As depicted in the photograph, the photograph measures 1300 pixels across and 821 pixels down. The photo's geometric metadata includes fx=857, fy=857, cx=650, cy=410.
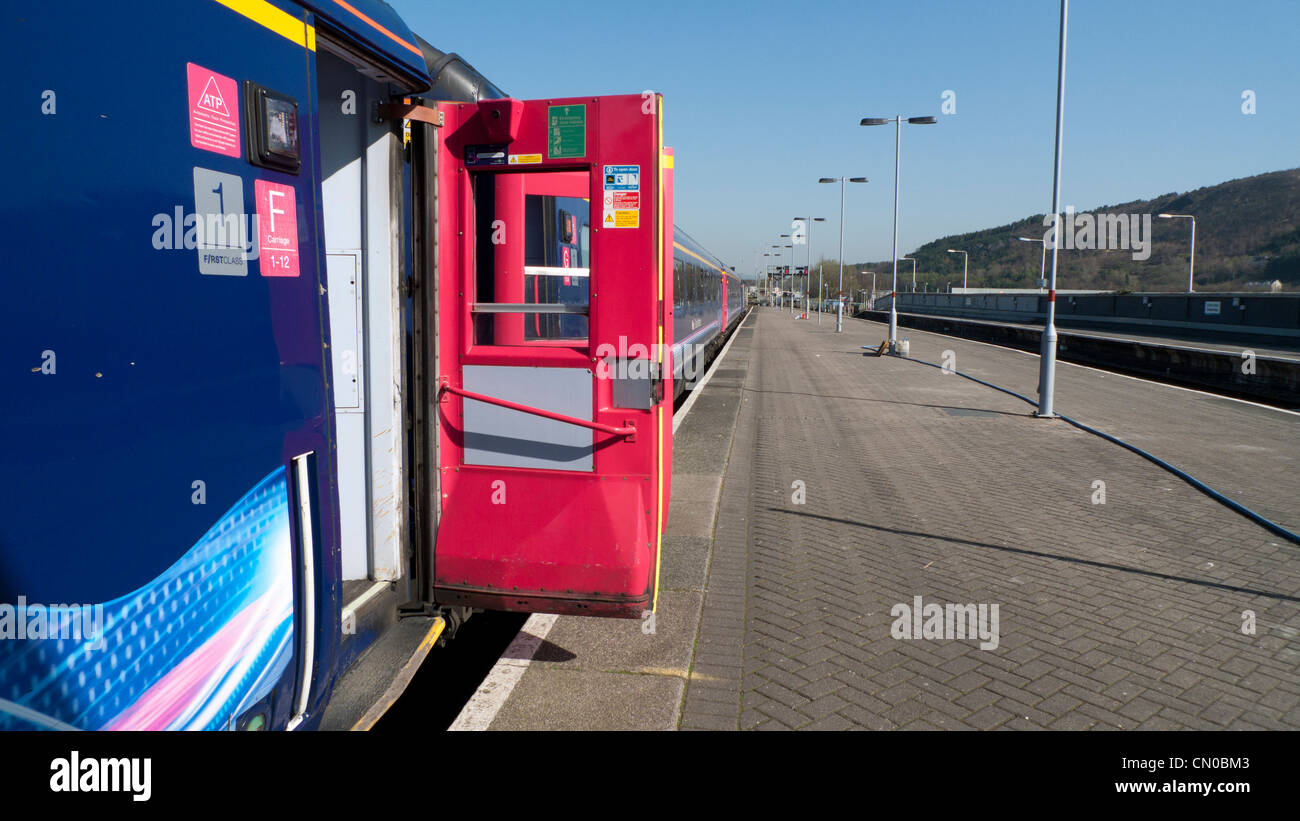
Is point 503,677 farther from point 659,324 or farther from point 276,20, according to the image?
point 276,20

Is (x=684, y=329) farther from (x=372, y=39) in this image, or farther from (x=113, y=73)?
(x=113, y=73)

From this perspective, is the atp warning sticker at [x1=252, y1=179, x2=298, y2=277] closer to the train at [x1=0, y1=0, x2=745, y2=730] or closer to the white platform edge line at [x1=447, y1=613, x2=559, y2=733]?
the train at [x1=0, y1=0, x2=745, y2=730]

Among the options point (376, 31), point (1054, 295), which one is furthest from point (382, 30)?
point (1054, 295)

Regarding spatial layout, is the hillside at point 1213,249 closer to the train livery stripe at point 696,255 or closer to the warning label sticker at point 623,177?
the train livery stripe at point 696,255

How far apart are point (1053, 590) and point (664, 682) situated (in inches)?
123

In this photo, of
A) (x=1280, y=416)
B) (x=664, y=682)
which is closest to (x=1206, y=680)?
(x=664, y=682)

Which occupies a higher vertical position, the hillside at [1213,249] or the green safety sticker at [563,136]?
the hillside at [1213,249]

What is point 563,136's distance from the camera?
3902 mm

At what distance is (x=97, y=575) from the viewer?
1.96m

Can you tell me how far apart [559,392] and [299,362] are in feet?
4.78

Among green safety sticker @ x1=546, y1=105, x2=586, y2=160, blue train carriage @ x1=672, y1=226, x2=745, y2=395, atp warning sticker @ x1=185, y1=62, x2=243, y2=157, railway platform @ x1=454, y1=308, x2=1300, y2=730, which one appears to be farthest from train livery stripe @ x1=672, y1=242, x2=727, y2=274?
atp warning sticker @ x1=185, y1=62, x2=243, y2=157

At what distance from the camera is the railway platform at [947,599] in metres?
4.28

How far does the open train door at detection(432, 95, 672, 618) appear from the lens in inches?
154

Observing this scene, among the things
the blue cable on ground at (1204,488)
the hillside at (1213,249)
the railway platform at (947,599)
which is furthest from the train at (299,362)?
the hillside at (1213,249)
